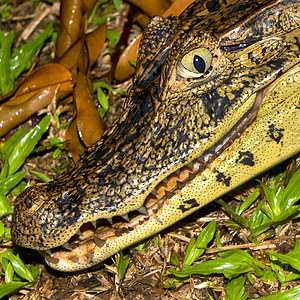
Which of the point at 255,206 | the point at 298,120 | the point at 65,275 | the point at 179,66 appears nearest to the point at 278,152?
the point at 298,120

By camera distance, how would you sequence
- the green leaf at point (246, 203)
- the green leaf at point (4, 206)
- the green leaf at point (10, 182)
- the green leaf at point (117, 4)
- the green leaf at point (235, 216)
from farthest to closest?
the green leaf at point (117, 4) < the green leaf at point (10, 182) < the green leaf at point (4, 206) < the green leaf at point (246, 203) < the green leaf at point (235, 216)

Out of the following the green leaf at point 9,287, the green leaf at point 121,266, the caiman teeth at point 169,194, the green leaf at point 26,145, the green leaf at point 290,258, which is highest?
the green leaf at point 26,145

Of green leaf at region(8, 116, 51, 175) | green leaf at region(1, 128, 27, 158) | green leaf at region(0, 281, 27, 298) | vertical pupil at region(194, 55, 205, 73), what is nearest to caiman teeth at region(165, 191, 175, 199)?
vertical pupil at region(194, 55, 205, 73)

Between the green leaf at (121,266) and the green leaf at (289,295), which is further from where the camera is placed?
the green leaf at (121,266)

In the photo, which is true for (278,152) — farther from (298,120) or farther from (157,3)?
(157,3)

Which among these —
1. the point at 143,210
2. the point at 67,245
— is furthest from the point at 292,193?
the point at 67,245

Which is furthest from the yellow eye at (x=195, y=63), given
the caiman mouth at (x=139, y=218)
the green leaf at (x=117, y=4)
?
the green leaf at (x=117, y=4)

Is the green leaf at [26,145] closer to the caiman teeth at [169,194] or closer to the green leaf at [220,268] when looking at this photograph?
the caiman teeth at [169,194]

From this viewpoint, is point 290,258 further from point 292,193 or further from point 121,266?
point 121,266
